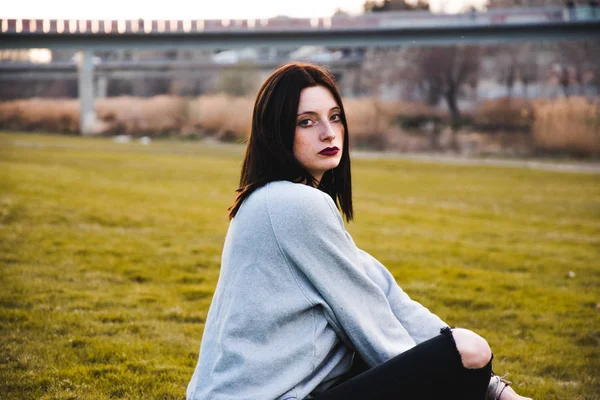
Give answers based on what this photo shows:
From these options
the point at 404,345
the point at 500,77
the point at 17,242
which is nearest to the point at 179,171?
the point at 17,242

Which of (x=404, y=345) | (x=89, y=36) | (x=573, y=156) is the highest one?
(x=89, y=36)

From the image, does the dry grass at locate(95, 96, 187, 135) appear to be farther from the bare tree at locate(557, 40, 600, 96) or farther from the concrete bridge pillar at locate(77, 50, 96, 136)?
the bare tree at locate(557, 40, 600, 96)

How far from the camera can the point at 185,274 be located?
20.2 feet

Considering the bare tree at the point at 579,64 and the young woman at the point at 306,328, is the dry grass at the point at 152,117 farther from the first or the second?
the young woman at the point at 306,328

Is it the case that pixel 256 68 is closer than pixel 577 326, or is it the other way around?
pixel 577 326

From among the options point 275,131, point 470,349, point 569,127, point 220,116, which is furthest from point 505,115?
point 470,349

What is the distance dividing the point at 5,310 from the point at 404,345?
3.44 meters

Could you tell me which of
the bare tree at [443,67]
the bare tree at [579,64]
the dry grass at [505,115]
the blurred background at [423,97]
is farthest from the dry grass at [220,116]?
the bare tree at [579,64]

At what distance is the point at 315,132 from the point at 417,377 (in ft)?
3.00

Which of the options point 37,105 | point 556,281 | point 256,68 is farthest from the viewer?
point 256,68

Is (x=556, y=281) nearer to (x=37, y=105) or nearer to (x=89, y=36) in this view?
(x=37, y=105)

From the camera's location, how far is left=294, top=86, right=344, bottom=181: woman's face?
237 centimetres

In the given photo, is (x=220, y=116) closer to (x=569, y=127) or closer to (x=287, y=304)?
(x=569, y=127)

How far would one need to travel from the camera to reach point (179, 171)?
1655 centimetres
